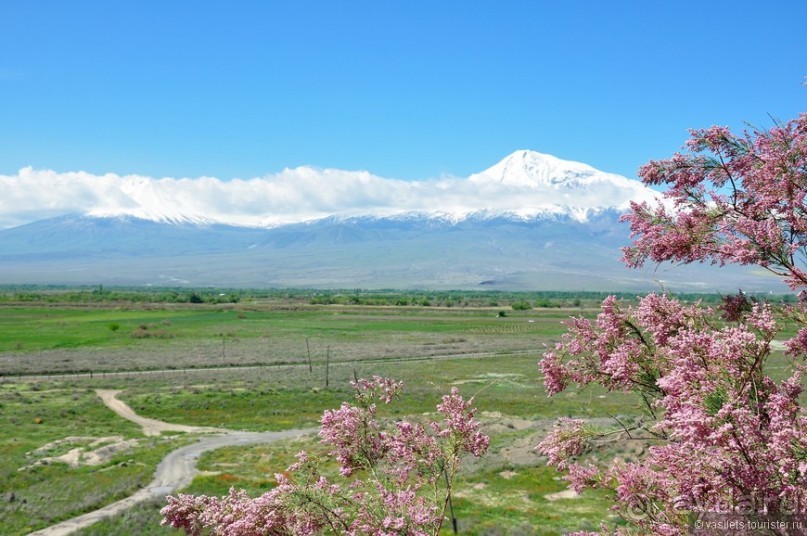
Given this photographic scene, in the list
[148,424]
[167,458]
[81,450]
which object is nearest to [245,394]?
[148,424]

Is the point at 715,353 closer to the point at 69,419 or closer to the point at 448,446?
the point at 448,446

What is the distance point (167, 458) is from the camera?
3369 cm

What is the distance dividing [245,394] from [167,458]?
23.1 m

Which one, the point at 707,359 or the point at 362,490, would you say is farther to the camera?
the point at 362,490

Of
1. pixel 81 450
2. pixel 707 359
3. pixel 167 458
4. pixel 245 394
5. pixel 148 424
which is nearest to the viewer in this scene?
pixel 707 359

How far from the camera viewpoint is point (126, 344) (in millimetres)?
92812

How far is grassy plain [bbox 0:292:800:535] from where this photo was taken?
25047 mm

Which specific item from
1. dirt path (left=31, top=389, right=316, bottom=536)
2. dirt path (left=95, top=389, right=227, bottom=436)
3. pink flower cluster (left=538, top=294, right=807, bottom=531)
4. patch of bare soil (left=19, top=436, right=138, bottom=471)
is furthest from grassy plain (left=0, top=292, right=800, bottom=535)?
dirt path (left=95, top=389, right=227, bottom=436)

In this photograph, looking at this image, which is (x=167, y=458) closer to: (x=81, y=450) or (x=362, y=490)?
(x=81, y=450)

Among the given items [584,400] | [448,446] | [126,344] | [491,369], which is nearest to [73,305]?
[126,344]

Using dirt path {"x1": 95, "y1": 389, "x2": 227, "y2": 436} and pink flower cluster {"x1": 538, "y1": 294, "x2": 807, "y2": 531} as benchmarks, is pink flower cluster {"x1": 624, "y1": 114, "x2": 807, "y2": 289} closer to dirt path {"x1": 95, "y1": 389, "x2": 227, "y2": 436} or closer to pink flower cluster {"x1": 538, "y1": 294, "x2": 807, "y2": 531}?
pink flower cluster {"x1": 538, "y1": 294, "x2": 807, "y2": 531}

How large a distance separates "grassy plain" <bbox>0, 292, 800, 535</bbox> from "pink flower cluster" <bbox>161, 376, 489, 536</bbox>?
98 cm

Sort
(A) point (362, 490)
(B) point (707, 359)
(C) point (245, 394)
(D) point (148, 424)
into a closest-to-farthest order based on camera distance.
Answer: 1. (B) point (707, 359)
2. (A) point (362, 490)
3. (D) point (148, 424)
4. (C) point (245, 394)

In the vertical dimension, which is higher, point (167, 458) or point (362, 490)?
point (362, 490)
